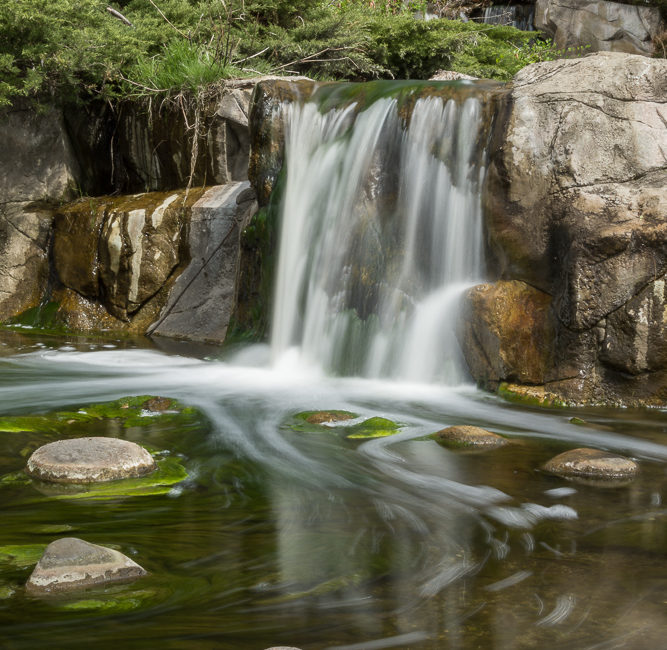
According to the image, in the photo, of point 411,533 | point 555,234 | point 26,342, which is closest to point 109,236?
point 26,342

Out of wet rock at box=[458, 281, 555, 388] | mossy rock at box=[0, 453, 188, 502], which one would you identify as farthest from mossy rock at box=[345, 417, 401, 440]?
wet rock at box=[458, 281, 555, 388]

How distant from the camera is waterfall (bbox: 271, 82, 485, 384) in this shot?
24.0 ft

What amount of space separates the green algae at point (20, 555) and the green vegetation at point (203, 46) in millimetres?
8215

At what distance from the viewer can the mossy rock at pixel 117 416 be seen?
17.7ft

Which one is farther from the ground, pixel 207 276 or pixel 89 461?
pixel 207 276

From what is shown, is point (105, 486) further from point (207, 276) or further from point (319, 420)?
point (207, 276)

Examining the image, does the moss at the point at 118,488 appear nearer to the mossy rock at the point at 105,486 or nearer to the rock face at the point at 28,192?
the mossy rock at the point at 105,486

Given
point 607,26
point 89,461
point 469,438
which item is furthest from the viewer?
point 607,26

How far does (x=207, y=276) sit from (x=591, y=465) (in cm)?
657

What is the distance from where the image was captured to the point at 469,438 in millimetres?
5121

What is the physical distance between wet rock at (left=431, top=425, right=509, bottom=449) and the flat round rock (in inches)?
68.9

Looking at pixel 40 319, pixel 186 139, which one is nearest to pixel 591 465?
pixel 186 139

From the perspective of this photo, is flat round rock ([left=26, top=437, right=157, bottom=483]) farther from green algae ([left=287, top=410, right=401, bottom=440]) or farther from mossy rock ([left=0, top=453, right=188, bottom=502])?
green algae ([left=287, top=410, right=401, bottom=440])

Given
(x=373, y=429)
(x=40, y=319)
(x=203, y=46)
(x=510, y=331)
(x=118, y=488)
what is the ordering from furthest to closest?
(x=203, y=46)
(x=40, y=319)
(x=510, y=331)
(x=373, y=429)
(x=118, y=488)
